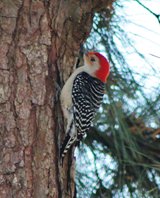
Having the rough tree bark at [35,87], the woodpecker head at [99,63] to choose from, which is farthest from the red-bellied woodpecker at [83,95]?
the rough tree bark at [35,87]

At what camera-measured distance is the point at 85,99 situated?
2850 mm

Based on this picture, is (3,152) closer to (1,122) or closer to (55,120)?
(1,122)

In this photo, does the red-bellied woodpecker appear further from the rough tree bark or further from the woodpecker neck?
the rough tree bark

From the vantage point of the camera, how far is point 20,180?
2162mm

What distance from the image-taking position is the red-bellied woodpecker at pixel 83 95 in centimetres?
263

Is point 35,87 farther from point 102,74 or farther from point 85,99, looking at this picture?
point 102,74

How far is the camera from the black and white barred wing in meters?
2.75

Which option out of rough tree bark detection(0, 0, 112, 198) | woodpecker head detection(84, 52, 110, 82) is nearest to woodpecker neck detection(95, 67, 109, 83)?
woodpecker head detection(84, 52, 110, 82)

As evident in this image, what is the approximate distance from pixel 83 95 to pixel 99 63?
0.72 feet

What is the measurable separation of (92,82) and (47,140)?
764mm

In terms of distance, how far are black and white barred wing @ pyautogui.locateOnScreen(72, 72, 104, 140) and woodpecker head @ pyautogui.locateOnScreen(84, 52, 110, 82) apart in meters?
0.04

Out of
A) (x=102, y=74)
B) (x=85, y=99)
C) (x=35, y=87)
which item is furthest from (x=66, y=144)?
(x=102, y=74)

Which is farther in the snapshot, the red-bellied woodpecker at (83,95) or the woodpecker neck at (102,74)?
the woodpecker neck at (102,74)

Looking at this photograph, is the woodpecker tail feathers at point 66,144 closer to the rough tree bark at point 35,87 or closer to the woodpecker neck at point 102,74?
the rough tree bark at point 35,87
